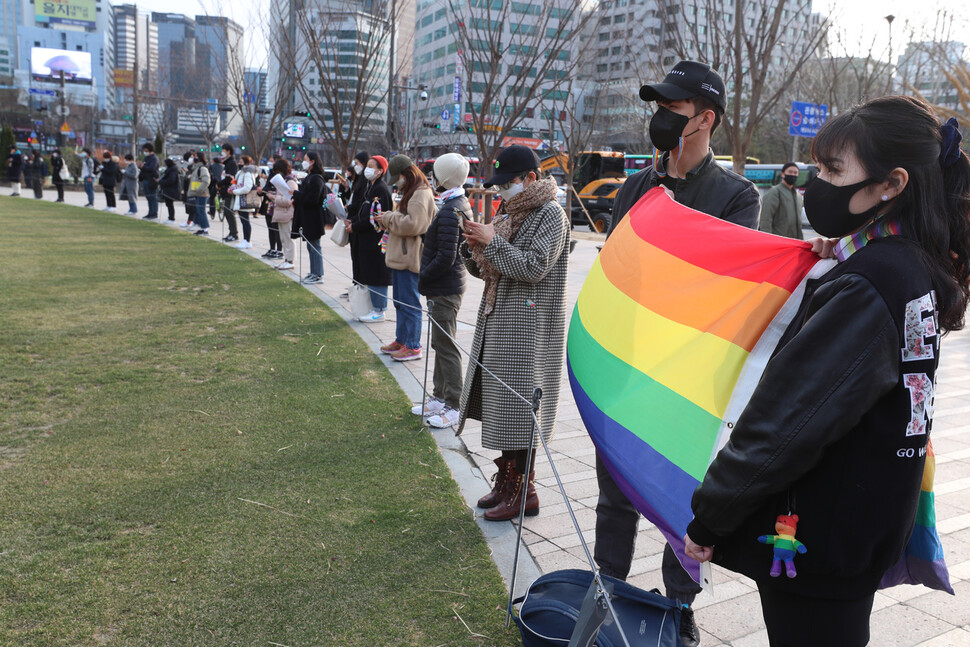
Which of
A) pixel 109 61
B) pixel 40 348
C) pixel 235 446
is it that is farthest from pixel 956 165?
pixel 109 61

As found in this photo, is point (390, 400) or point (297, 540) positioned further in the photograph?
point (390, 400)

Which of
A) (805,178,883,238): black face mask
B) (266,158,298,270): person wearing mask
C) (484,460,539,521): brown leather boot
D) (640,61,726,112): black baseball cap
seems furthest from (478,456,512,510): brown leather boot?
(266,158,298,270): person wearing mask

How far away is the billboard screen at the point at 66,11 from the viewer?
160 metres

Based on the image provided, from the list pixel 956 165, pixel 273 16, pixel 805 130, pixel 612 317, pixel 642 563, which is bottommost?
pixel 642 563

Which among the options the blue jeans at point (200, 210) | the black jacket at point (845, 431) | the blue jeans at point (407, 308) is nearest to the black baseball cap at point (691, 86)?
the black jacket at point (845, 431)

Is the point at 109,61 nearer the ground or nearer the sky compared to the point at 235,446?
nearer the sky

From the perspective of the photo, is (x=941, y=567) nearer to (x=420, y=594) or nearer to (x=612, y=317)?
(x=612, y=317)

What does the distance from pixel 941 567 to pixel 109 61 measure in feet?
539

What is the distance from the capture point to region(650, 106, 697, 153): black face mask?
2.85 metres

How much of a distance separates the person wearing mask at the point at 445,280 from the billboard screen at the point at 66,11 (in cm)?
18920

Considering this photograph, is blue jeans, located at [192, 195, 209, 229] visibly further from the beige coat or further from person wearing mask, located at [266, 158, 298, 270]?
the beige coat

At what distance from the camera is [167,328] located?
876cm

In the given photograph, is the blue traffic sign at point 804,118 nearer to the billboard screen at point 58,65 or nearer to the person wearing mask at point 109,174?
the person wearing mask at point 109,174

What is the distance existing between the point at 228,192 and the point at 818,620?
1842cm
